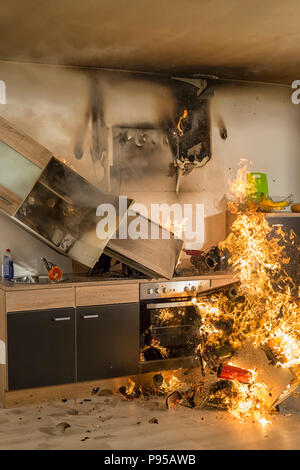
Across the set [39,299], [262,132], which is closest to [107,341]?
[39,299]

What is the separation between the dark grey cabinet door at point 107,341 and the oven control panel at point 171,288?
0.48ft

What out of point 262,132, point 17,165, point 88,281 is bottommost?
point 88,281

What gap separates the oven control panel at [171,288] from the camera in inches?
166

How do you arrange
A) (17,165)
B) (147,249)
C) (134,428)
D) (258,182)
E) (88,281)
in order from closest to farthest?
(134,428) < (17,165) < (88,281) < (147,249) < (258,182)

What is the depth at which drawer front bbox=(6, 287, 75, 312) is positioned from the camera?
381 centimetres

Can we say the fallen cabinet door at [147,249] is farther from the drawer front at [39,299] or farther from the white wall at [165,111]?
the white wall at [165,111]

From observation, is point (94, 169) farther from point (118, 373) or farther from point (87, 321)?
point (118, 373)

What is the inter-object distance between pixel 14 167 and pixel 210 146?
2.02 meters

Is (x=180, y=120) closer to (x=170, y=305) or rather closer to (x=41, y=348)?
(x=170, y=305)

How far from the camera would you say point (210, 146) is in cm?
502

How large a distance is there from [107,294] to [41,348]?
651mm

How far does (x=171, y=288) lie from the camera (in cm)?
429

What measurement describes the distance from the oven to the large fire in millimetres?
136

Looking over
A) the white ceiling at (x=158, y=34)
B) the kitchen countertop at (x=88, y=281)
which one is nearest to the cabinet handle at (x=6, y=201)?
the kitchen countertop at (x=88, y=281)
